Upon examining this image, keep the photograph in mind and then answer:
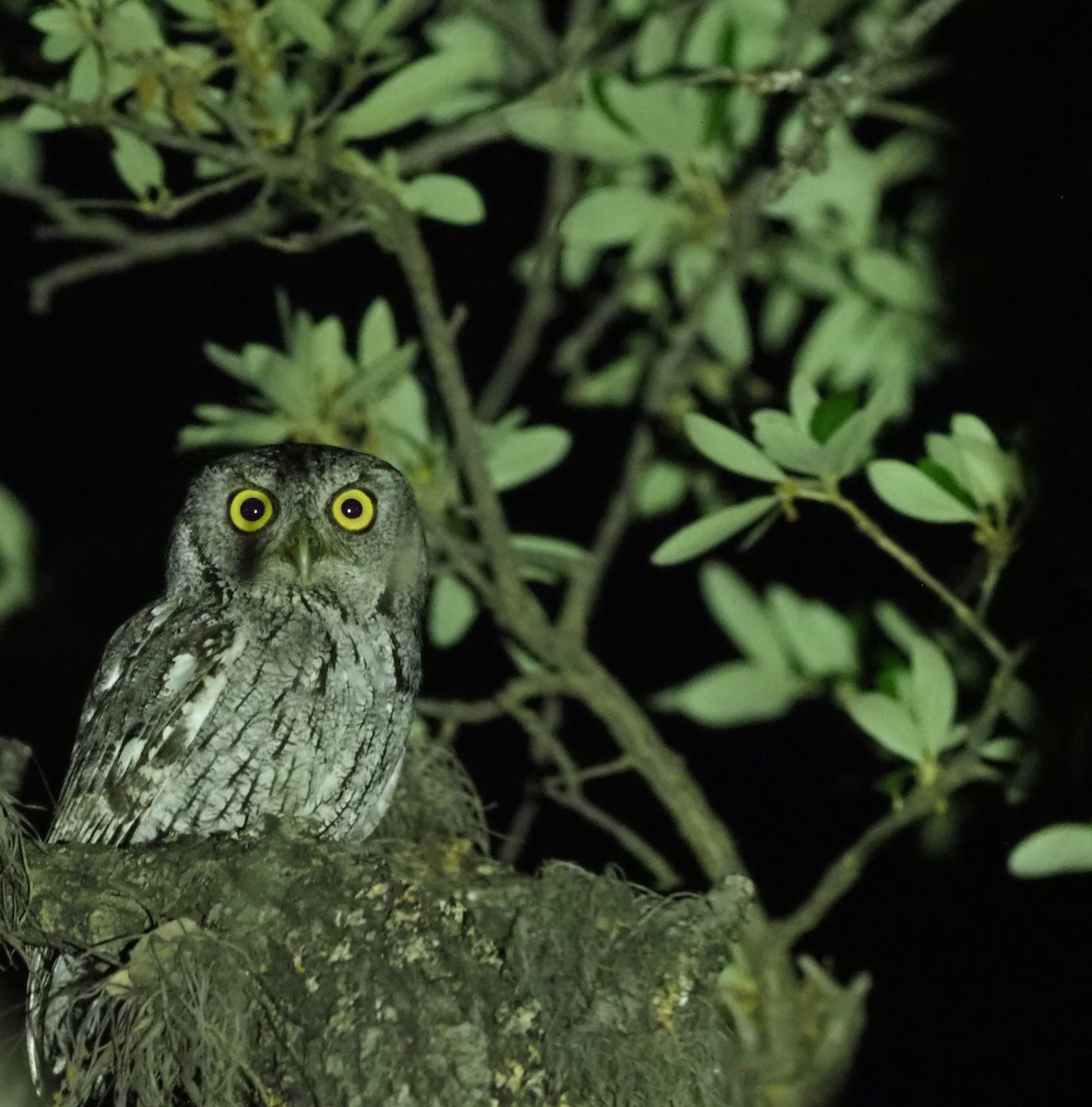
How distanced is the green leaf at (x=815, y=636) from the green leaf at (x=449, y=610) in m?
0.52

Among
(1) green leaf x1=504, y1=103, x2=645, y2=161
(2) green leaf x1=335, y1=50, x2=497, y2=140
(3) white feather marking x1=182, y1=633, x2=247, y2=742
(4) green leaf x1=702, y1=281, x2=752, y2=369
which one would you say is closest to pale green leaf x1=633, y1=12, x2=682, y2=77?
(1) green leaf x1=504, y1=103, x2=645, y2=161

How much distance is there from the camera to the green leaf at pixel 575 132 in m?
2.21

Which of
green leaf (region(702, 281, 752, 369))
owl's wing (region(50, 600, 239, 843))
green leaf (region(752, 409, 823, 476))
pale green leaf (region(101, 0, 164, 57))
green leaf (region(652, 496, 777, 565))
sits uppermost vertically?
pale green leaf (region(101, 0, 164, 57))

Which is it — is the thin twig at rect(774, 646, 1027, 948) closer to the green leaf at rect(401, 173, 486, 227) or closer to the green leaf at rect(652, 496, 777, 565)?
the green leaf at rect(652, 496, 777, 565)

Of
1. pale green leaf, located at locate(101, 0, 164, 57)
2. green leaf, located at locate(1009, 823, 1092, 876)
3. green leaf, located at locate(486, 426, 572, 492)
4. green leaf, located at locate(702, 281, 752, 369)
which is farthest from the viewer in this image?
green leaf, located at locate(702, 281, 752, 369)

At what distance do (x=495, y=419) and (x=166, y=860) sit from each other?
4.30 ft

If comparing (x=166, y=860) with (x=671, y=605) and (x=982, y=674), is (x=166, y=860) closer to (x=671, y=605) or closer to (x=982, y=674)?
(x=982, y=674)

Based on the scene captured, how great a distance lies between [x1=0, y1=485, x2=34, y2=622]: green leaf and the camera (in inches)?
104

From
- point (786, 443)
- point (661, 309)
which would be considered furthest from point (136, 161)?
point (786, 443)

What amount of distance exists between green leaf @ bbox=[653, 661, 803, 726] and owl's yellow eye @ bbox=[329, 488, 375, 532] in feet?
1.80

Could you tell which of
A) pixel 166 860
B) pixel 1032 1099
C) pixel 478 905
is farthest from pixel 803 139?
pixel 1032 1099

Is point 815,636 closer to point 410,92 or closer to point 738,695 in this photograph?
point 738,695

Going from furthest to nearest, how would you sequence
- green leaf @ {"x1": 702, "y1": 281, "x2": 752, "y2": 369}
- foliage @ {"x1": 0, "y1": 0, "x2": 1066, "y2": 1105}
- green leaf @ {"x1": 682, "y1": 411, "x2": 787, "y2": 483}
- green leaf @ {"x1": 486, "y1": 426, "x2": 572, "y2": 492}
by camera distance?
1. green leaf @ {"x1": 702, "y1": 281, "x2": 752, "y2": 369}
2. green leaf @ {"x1": 486, "y1": 426, "x2": 572, "y2": 492}
3. foliage @ {"x1": 0, "y1": 0, "x2": 1066, "y2": 1105}
4. green leaf @ {"x1": 682, "y1": 411, "x2": 787, "y2": 483}

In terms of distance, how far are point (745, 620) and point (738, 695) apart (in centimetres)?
12
